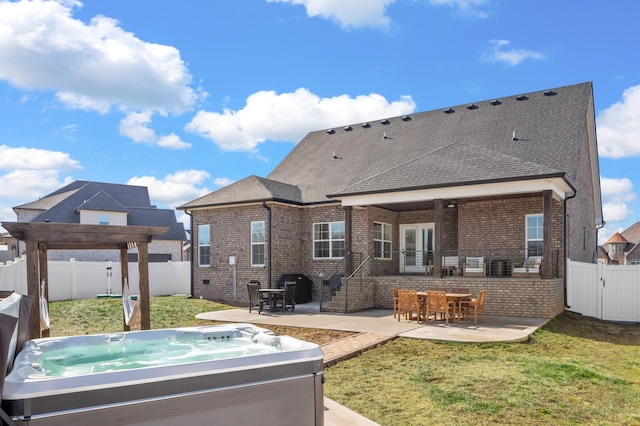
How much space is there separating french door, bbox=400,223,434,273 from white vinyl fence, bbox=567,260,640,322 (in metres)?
4.88

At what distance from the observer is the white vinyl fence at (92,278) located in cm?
1665

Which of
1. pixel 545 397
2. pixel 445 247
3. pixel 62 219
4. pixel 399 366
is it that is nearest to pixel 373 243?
pixel 445 247

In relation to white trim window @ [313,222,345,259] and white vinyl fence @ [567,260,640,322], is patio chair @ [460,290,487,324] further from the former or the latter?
white trim window @ [313,222,345,259]

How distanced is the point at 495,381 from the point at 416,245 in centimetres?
1189

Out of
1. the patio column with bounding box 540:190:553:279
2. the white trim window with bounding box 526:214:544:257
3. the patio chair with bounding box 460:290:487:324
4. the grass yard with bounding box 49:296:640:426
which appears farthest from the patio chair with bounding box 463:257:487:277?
the grass yard with bounding box 49:296:640:426

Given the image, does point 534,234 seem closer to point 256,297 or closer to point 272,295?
point 272,295

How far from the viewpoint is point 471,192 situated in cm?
1345

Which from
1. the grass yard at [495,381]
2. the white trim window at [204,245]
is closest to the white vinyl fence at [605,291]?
the grass yard at [495,381]

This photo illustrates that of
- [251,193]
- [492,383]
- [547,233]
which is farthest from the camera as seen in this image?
[251,193]

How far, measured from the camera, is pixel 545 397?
6.02 metres

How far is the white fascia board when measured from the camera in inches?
498

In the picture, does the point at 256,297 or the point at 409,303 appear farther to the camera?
the point at 256,297

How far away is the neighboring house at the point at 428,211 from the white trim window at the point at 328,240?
4 centimetres

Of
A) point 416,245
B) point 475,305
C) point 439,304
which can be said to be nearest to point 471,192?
point 475,305
